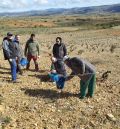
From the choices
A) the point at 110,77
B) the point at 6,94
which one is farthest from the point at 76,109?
the point at 110,77

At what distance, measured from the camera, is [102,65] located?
1608 cm

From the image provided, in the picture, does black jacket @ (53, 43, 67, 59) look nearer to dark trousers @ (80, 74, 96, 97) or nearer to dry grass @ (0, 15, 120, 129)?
dry grass @ (0, 15, 120, 129)

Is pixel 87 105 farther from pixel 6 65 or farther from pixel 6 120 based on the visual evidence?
pixel 6 65

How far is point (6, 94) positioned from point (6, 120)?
6.61 feet

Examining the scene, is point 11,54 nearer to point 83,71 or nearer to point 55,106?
point 55,106

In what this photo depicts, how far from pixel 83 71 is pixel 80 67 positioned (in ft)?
0.41

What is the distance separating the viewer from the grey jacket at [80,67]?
9.48 meters

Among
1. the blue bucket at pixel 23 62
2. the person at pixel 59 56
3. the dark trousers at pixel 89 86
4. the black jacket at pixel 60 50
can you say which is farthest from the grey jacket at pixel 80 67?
the blue bucket at pixel 23 62

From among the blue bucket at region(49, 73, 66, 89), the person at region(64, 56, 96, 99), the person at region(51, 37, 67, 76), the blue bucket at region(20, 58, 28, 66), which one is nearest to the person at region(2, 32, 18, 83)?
the blue bucket at region(20, 58, 28, 66)

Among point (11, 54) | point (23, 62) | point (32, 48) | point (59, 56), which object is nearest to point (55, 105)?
point (59, 56)

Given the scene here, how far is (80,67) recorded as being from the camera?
9539 mm

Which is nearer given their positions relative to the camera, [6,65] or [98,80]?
[98,80]

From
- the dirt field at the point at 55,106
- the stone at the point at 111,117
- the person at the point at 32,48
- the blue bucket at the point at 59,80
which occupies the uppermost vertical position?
the person at the point at 32,48

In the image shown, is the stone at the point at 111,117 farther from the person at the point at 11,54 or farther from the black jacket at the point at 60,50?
the person at the point at 11,54
